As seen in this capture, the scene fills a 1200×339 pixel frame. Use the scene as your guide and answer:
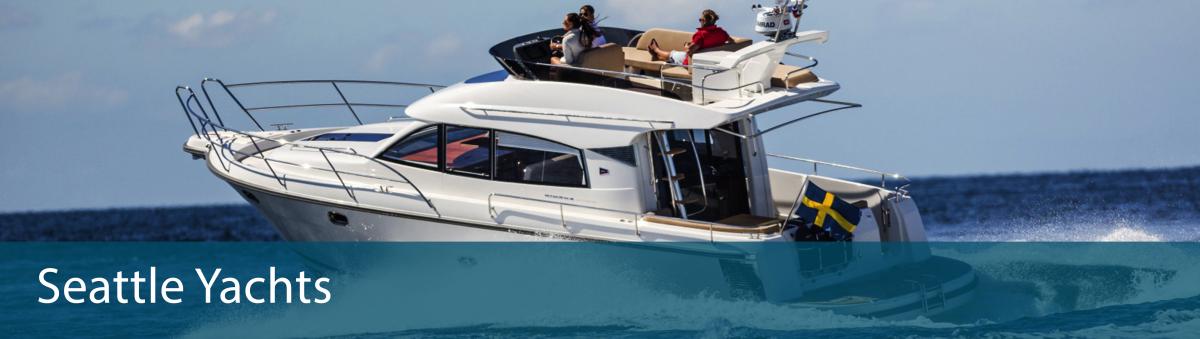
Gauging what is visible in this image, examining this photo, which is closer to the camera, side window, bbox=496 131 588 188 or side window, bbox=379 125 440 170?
side window, bbox=496 131 588 188

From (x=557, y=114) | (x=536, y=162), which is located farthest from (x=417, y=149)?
(x=557, y=114)

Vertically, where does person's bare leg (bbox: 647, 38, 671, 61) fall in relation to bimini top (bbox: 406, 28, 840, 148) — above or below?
above

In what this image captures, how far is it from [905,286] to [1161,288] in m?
2.84

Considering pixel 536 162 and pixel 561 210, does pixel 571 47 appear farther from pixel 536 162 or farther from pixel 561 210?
pixel 561 210

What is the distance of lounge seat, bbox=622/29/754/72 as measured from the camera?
45.3 feet

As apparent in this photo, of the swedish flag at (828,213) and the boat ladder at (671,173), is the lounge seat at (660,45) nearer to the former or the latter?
the boat ladder at (671,173)

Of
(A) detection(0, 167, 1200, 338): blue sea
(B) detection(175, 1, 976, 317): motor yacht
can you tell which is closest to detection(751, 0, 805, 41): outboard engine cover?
(B) detection(175, 1, 976, 317): motor yacht

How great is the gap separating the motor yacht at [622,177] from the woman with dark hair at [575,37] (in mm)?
103

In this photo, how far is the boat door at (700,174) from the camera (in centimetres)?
1302

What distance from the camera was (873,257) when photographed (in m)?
13.3

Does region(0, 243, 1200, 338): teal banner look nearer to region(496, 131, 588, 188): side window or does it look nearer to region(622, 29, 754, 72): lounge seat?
region(496, 131, 588, 188): side window

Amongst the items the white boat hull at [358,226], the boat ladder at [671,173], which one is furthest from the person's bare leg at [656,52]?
the white boat hull at [358,226]

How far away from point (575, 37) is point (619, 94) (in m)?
0.87

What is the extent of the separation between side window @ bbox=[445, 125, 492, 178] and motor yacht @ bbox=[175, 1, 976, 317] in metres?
0.01
